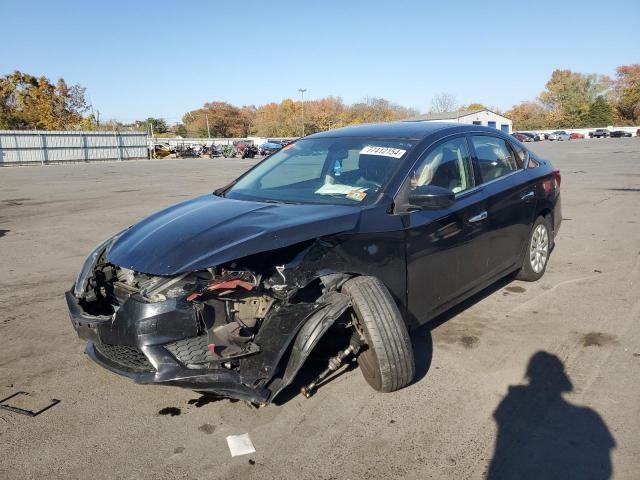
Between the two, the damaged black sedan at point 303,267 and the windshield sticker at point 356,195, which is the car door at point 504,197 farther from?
the windshield sticker at point 356,195

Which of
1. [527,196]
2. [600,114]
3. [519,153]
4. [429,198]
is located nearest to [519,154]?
[519,153]

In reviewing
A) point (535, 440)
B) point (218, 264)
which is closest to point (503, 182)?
point (535, 440)

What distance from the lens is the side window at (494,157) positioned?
4363 millimetres

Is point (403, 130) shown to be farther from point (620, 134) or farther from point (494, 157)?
point (620, 134)

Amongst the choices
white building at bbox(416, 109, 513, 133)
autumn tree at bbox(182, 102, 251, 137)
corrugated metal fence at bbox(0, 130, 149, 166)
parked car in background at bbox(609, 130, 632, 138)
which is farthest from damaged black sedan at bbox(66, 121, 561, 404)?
autumn tree at bbox(182, 102, 251, 137)

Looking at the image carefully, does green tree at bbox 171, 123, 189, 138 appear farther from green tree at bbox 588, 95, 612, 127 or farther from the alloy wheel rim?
the alloy wheel rim

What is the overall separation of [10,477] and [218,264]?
1.43 metres

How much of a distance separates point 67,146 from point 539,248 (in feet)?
132

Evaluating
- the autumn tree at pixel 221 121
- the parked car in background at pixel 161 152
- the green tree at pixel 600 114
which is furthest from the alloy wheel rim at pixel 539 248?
the green tree at pixel 600 114

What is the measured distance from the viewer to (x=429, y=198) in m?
3.30

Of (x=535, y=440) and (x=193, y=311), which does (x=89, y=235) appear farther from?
(x=535, y=440)

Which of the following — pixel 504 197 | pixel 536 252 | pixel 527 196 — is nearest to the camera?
pixel 504 197

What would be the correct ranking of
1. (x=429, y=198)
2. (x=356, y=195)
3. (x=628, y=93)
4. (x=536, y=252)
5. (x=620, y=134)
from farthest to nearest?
(x=628, y=93) < (x=620, y=134) < (x=536, y=252) < (x=356, y=195) < (x=429, y=198)

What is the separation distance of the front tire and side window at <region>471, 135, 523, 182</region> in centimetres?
70
